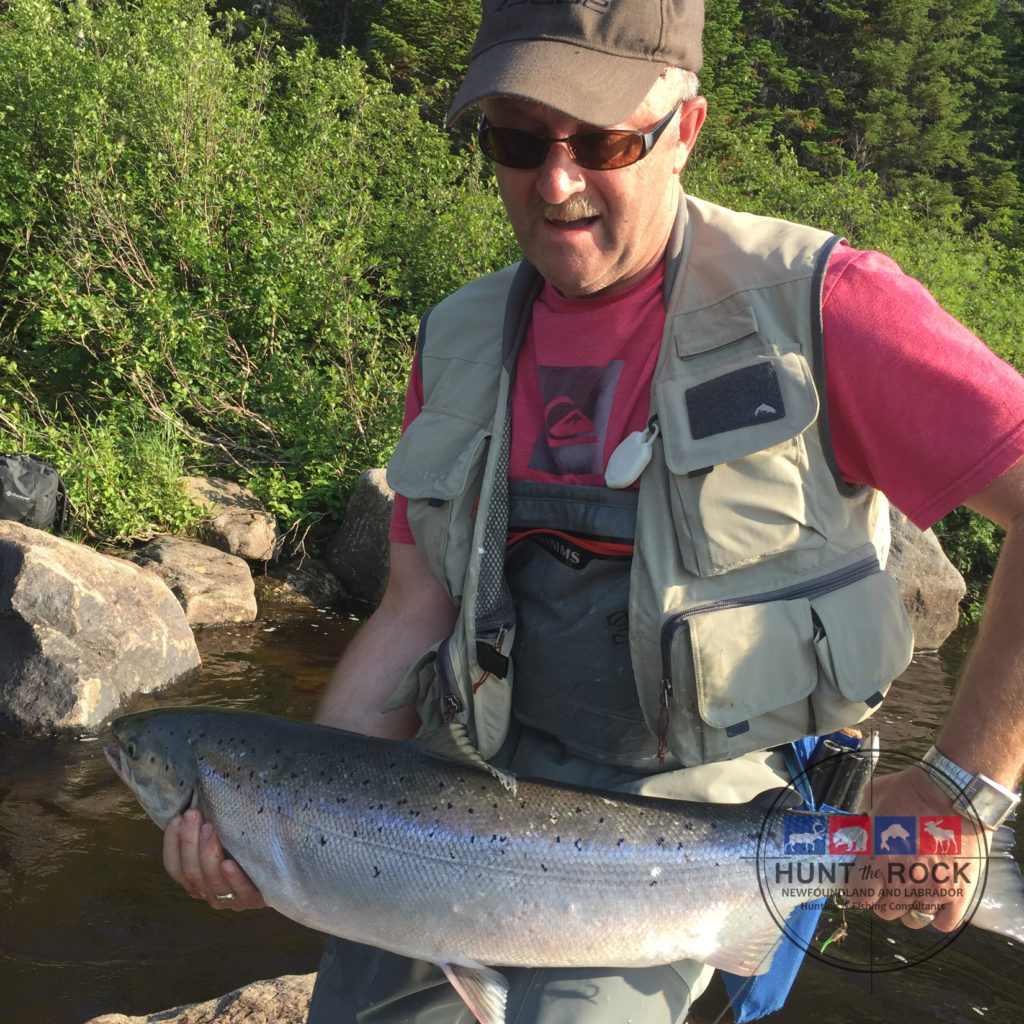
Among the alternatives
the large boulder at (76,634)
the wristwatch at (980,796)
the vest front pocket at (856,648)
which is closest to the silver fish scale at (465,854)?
the vest front pocket at (856,648)

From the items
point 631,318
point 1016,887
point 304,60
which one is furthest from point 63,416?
point 1016,887

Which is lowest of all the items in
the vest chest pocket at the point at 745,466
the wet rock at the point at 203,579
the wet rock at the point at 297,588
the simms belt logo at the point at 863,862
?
the wet rock at the point at 297,588

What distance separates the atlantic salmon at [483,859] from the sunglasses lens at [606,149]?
149 centimetres

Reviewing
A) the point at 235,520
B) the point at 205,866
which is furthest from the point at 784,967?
the point at 235,520

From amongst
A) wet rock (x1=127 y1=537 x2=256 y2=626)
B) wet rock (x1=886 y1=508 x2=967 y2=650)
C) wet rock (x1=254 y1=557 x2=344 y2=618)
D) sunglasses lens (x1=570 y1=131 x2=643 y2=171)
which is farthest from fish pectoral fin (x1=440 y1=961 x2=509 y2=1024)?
wet rock (x1=886 y1=508 x2=967 y2=650)

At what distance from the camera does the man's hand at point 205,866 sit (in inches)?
100

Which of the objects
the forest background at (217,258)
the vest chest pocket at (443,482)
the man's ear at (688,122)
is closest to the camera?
the man's ear at (688,122)

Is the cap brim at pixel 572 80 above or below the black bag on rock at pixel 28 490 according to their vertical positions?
above

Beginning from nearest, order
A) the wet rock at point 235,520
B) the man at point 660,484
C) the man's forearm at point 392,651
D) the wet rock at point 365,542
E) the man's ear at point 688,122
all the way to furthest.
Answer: the man at point 660,484 < the man's ear at point 688,122 < the man's forearm at point 392,651 < the wet rock at point 365,542 < the wet rock at point 235,520

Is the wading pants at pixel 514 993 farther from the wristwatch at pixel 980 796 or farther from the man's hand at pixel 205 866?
the wristwatch at pixel 980 796

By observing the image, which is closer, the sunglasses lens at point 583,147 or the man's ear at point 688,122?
the sunglasses lens at point 583,147

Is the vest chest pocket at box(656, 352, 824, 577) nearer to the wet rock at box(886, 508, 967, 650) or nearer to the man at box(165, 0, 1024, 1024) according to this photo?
the man at box(165, 0, 1024, 1024)

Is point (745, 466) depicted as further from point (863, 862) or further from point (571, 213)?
point (863, 862)

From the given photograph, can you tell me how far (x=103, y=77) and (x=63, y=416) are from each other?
184 inches
